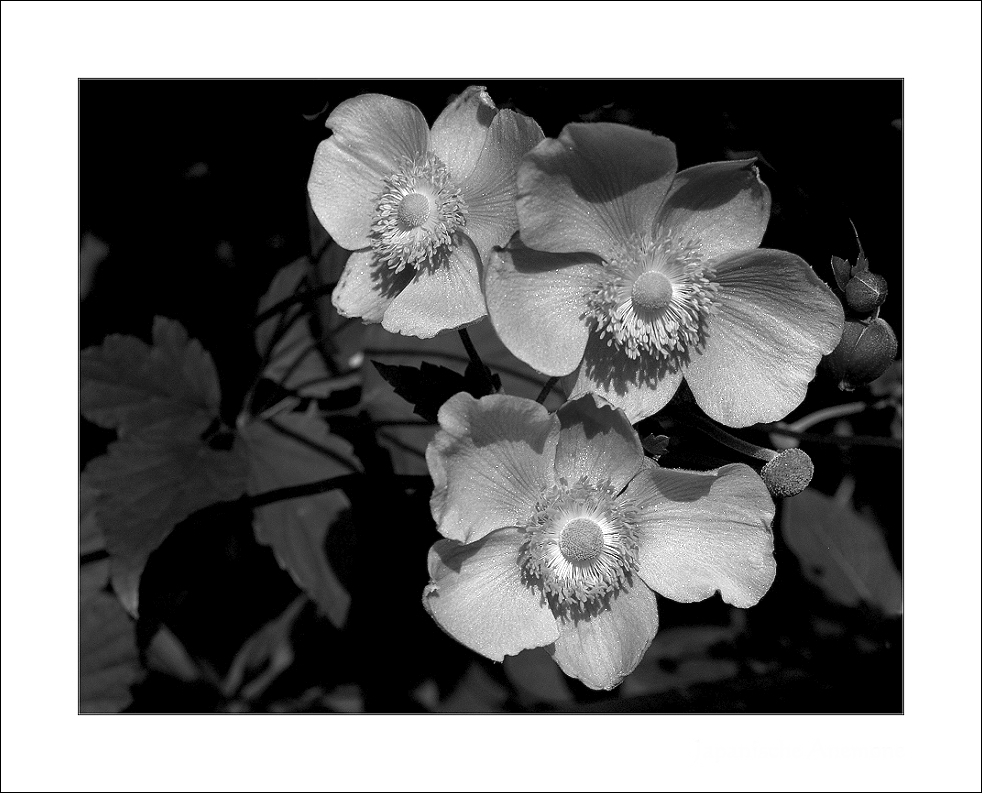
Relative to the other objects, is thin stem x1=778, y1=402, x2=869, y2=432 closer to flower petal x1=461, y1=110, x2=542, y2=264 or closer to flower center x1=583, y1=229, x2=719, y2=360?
flower center x1=583, y1=229, x2=719, y2=360

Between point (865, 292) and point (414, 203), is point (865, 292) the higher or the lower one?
the lower one

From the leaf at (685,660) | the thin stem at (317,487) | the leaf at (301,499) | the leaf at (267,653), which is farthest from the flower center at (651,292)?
the leaf at (267,653)

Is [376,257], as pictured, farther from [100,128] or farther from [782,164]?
[100,128]

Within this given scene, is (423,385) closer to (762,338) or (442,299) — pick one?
(442,299)

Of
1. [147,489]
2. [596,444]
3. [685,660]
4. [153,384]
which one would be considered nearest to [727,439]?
[596,444]

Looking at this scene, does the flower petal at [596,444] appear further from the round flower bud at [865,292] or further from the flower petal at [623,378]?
the round flower bud at [865,292]
